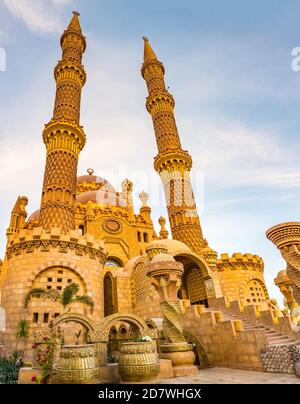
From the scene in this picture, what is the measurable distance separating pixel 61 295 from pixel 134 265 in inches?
236

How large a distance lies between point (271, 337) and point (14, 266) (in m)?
14.0

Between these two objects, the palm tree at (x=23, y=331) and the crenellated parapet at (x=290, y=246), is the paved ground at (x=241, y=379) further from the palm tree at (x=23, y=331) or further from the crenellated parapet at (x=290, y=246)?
the palm tree at (x=23, y=331)

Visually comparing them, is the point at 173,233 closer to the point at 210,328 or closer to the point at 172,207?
the point at 172,207

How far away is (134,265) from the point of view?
65.4ft

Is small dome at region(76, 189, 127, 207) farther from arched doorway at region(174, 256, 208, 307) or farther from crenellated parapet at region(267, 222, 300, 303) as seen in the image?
crenellated parapet at region(267, 222, 300, 303)

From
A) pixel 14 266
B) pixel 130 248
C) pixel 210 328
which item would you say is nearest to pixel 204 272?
pixel 210 328

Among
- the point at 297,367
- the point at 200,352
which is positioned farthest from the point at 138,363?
the point at 200,352

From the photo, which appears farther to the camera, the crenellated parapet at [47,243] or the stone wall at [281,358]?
the crenellated parapet at [47,243]

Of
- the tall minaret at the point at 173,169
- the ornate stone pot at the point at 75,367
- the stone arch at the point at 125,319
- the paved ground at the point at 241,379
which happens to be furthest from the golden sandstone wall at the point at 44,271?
the tall minaret at the point at 173,169

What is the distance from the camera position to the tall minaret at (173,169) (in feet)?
84.7

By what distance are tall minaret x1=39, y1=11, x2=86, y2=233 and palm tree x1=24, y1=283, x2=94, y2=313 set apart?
19.9 ft

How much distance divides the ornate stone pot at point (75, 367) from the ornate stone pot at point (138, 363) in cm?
85

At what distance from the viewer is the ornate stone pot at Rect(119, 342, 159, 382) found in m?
7.41

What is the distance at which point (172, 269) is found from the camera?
1054 cm
